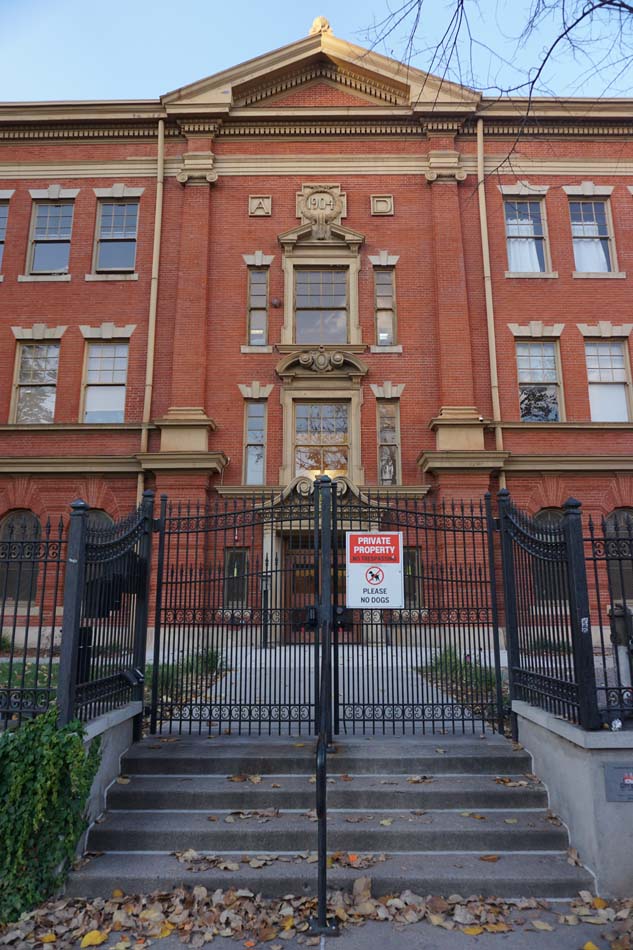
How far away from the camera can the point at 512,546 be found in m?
7.62

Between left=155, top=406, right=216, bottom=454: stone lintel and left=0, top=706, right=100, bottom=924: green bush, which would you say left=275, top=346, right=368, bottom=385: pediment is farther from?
left=0, top=706, right=100, bottom=924: green bush

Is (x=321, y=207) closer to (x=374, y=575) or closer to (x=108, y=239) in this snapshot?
(x=108, y=239)

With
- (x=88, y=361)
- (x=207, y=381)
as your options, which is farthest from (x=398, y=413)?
(x=88, y=361)

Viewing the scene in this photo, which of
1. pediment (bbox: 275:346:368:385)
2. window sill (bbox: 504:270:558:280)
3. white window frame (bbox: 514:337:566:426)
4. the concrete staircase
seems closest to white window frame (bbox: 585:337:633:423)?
white window frame (bbox: 514:337:566:426)

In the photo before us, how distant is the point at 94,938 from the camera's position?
14.5 feet

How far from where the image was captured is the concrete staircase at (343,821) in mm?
5035

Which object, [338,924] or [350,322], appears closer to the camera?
[338,924]

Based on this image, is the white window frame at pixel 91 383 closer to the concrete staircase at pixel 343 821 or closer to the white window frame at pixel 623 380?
the concrete staircase at pixel 343 821

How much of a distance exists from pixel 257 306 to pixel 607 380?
10.7 metres

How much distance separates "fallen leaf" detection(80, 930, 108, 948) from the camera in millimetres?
4379

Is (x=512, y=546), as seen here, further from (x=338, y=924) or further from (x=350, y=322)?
(x=350, y=322)

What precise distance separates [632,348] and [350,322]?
845cm

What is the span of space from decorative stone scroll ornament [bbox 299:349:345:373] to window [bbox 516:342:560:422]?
5.40 meters

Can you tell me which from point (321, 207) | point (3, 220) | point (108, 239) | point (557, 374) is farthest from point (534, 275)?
point (3, 220)
